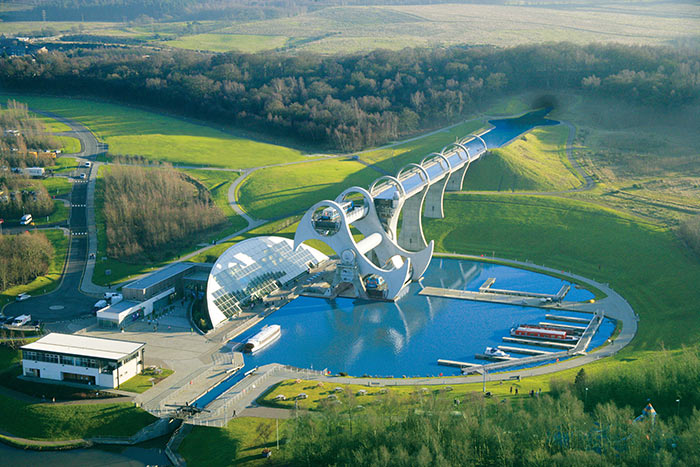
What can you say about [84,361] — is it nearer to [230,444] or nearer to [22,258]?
[230,444]

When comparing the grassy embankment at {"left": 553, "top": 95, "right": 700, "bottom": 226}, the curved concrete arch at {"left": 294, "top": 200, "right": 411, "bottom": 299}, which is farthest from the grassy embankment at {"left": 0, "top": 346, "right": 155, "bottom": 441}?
the grassy embankment at {"left": 553, "top": 95, "right": 700, "bottom": 226}

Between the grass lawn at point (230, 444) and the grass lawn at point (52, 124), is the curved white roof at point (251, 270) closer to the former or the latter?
the grass lawn at point (230, 444)

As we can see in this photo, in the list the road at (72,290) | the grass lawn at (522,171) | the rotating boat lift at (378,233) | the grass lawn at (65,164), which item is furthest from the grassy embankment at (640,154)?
the grass lawn at (65,164)

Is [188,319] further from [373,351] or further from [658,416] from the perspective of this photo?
[658,416]

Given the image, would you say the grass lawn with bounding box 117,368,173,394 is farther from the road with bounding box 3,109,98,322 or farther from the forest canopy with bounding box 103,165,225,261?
the forest canopy with bounding box 103,165,225,261

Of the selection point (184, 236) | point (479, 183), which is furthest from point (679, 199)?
point (184, 236)
